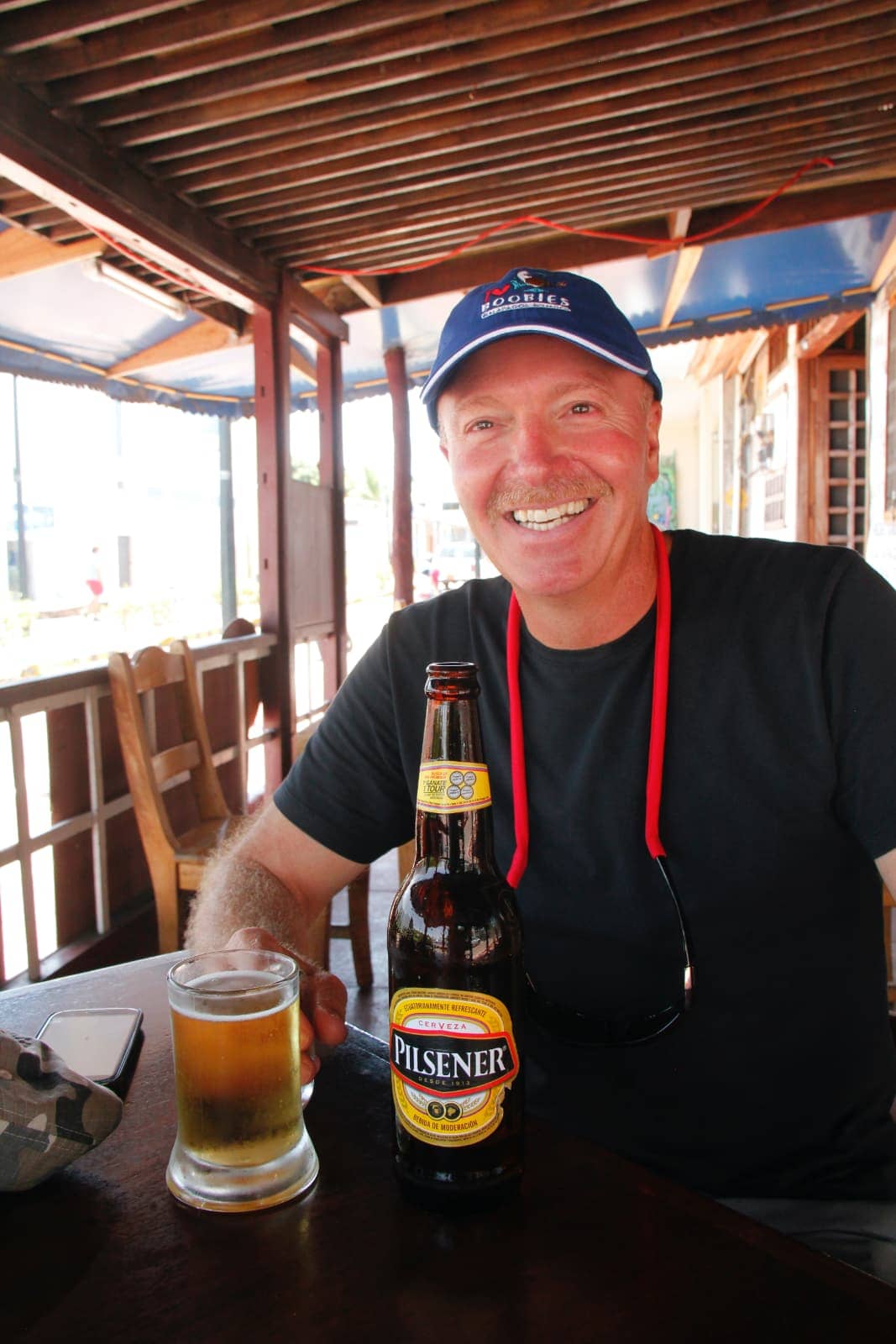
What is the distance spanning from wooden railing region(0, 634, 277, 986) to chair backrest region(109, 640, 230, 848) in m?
0.13

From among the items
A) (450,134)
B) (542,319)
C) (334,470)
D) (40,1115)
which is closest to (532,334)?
(542,319)

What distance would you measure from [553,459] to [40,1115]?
1.03m

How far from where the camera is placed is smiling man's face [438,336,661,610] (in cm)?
136

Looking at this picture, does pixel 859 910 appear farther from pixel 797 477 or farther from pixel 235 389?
pixel 797 477

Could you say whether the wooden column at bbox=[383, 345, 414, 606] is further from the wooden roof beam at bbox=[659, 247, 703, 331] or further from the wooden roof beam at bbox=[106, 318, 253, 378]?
the wooden roof beam at bbox=[659, 247, 703, 331]

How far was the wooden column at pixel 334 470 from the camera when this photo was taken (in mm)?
5102

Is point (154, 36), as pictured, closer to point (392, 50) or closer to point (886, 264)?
point (392, 50)

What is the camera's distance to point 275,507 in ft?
14.6

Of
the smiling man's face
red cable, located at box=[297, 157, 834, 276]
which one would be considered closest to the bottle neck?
the smiling man's face

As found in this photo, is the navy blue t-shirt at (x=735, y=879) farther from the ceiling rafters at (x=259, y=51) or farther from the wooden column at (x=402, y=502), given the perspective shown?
the wooden column at (x=402, y=502)

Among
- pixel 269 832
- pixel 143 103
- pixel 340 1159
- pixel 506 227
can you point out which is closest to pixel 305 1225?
pixel 340 1159

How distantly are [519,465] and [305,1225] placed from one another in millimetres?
1004

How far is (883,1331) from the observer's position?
64 centimetres

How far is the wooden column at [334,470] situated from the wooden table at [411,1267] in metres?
4.31
